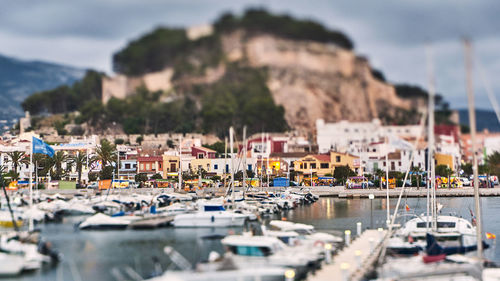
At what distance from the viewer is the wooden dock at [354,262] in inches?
701

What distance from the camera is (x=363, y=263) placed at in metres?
19.8

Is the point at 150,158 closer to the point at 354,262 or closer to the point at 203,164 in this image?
the point at 203,164

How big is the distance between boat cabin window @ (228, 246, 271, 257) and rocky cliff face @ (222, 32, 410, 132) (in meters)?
81.0

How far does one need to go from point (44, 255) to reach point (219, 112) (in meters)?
71.0

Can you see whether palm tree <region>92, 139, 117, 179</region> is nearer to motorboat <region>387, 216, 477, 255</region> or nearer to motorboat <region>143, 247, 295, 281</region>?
motorboat <region>387, 216, 477, 255</region>

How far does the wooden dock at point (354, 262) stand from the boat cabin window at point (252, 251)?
178 cm

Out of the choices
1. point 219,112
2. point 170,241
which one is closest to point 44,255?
point 170,241

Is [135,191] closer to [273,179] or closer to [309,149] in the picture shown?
[273,179]

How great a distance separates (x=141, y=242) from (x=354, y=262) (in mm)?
10089

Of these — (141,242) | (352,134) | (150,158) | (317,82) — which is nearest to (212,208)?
(141,242)

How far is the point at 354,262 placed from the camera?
65.7ft

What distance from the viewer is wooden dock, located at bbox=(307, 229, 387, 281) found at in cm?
1780

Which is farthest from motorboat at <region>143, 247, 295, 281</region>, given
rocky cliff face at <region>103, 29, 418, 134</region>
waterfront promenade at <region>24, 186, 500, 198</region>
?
rocky cliff face at <region>103, 29, 418, 134</region>

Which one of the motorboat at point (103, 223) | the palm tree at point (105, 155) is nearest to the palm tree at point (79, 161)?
the palm tree at point (105, 155)
